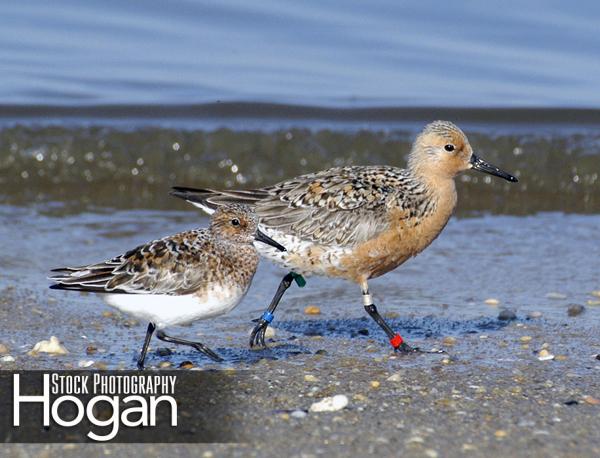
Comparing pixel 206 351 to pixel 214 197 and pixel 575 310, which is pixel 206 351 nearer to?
pixel 214 197

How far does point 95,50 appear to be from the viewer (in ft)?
51.4

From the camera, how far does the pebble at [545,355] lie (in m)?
6.53

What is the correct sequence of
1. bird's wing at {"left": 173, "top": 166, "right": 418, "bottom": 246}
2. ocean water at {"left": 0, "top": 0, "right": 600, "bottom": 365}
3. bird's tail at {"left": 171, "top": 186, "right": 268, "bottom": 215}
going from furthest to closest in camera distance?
ocean water at {"left": 0, "top": 0, "right": 600, "bottom": 365}, bird's tail at {"left": 171, "top": 186, "right": 268, "bottom": 215}, bird's wing at {"left": 173, "top": 166, "right": 418, "bottom": 246}

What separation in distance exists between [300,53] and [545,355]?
31.9 ft

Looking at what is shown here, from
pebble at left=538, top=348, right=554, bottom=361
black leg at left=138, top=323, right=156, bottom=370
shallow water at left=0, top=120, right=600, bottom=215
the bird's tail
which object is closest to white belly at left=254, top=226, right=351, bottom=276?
the bird's tail

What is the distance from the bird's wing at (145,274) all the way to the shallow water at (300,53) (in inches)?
311

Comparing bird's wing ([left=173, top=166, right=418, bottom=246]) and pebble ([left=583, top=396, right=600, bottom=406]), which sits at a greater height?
bird's wing ([left=173, top=166, right=418, bottom=246])

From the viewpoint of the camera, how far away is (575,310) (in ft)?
25.0

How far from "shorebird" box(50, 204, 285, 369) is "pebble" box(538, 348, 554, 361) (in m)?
1.87

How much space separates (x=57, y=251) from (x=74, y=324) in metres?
2.10

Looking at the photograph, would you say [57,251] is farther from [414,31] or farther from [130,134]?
[414,31]

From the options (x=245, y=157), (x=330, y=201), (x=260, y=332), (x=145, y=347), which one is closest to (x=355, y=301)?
(x=330, y=201)

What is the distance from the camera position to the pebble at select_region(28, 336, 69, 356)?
644cm

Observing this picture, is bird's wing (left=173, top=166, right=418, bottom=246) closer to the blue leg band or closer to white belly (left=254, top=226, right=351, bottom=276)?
white belly (left=254, top=226, right=351, bottom=276)
